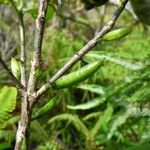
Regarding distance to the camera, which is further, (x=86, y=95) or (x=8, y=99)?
(x=86, y=95)

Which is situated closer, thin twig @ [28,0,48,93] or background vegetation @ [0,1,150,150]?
thin twig @ [28,0,48,93]

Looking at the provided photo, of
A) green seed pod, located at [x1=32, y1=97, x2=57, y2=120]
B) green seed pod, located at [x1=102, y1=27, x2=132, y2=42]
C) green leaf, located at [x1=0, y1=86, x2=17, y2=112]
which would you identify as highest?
green seed pod, located at [x1=102, y1=27, x2=132, y2=42]

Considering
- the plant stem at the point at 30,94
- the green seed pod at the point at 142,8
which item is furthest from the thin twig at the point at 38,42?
the green seed pod at the point at 142,8

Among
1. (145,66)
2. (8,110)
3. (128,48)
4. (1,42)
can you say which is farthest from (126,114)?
(1,42)

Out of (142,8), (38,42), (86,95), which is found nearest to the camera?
(38,42)

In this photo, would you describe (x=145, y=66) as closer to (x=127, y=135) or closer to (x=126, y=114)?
(x=126, y=114)

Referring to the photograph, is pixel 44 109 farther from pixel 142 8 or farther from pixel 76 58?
pixel 142 8

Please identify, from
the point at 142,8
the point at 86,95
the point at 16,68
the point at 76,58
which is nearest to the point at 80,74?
the point at 76,58

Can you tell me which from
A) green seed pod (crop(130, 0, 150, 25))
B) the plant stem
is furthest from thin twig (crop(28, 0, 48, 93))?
green seed pod (crop(130, 0, 150, 25))

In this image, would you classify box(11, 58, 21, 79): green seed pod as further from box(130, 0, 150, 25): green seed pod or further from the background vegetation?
box(130, 0, 150, 25): green seed pod

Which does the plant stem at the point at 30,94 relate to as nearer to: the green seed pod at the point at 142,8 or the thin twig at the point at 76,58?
the thin twig at the point at 76,58
